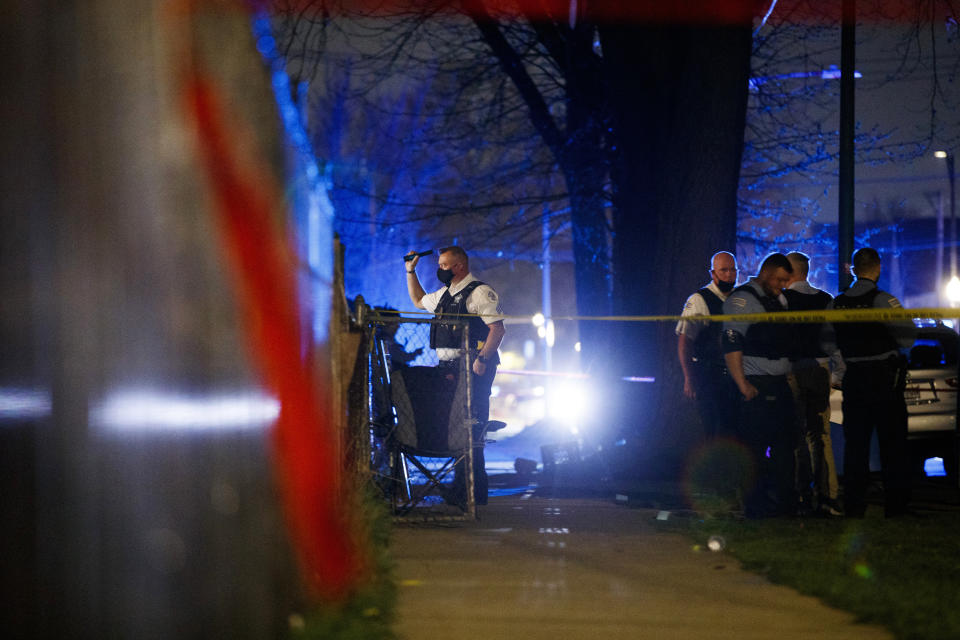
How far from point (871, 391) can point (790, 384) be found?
564 millimetres

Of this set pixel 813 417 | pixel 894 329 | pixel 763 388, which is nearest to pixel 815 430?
pixel 813 417

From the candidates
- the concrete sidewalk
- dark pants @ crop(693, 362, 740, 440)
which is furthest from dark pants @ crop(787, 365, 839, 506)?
the concrete sidewalk

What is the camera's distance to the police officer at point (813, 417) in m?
7.93

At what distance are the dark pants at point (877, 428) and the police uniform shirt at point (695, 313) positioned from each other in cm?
107

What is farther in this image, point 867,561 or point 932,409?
point 932,409

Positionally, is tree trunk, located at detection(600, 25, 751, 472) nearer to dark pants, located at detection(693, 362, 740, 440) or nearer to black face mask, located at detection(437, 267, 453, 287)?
dark pants, located at detection(693, 362, 740, 440)

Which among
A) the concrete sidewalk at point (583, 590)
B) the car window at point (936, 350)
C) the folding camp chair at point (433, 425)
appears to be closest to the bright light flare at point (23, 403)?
the concrete sidewalk at point (583, 590)

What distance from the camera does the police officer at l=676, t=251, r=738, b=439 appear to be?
785 cm

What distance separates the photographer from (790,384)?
794cm

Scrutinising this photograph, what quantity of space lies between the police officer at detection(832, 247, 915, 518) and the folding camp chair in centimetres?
267

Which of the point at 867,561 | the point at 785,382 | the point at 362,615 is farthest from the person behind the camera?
the point at 785,382

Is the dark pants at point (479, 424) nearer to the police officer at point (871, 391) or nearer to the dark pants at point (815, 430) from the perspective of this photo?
the dark pants at point (815, 430)

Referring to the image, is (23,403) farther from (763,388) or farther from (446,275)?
(446,275)

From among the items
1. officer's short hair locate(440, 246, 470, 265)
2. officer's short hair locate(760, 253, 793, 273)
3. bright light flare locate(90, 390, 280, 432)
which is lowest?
bright light flare locate(90, 390, 280, 432)
